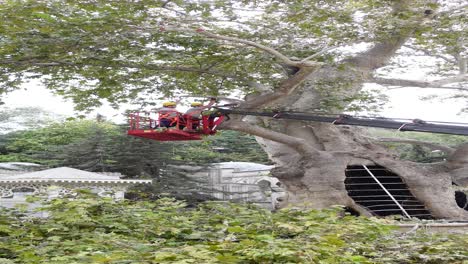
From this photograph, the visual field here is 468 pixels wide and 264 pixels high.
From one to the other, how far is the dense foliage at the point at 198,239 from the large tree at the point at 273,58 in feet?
15.2

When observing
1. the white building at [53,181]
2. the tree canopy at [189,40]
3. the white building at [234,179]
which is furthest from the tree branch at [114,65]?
the white building at [234,179]

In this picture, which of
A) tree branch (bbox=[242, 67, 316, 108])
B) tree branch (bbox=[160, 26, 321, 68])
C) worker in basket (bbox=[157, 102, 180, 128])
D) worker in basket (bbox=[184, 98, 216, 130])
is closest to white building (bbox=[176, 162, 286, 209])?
tree branch (bbox=[242, 67, 316, 108])

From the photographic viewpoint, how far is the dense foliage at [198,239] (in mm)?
4652

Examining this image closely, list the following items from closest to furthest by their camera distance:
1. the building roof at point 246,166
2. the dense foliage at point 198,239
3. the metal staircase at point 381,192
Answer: the dense foliage at point 198,239 → the metal staircase at point 381,192 → the building roof at point 246,166

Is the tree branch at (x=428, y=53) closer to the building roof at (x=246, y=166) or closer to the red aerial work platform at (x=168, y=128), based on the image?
the red aerial work platform at (x=168, y=128)

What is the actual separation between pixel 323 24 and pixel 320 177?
5.43 meters

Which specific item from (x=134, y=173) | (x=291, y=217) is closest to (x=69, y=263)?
(x=291, y=217)

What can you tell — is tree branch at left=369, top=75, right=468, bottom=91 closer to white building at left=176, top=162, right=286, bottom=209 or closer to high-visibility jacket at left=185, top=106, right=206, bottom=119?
high-visibility jacket at left=185, top=106, right=206, bottom=119

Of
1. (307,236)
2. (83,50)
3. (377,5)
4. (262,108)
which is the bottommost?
(307,236)

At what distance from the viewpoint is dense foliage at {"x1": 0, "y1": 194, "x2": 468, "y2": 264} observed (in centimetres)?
465

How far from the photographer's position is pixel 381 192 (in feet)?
60.2

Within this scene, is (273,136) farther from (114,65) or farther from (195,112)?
(114,65)

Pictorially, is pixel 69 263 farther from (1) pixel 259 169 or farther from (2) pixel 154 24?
(1) pixel 259 169

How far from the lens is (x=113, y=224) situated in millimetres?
6852
